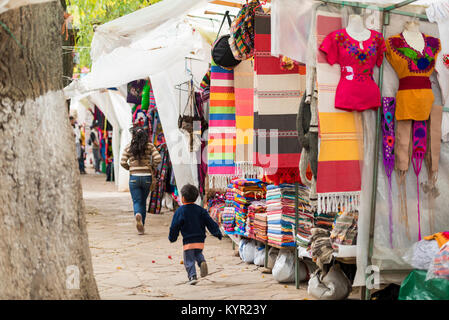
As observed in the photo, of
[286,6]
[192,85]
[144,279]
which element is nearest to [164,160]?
[192,85]

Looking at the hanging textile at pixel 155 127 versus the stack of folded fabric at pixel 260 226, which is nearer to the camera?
the stack of folded fabric at pixel 260 226

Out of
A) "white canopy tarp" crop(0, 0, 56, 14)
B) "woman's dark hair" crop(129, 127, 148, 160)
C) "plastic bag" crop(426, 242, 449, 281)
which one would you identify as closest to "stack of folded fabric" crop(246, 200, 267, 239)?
"plastic bag" crop(426, 242, 449, 281)

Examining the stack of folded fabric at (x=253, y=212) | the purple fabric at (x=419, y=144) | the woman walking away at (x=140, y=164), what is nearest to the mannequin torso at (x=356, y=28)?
the purple fabric at (x=419, y=144)

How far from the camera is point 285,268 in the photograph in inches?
217

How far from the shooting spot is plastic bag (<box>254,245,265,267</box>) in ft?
20.6

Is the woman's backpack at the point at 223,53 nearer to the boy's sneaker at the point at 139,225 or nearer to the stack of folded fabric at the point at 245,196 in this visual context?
the stack of folded fabric at the point at 245,196

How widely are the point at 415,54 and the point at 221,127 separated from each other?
2565mm

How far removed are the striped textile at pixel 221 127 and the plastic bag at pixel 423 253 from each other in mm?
2705

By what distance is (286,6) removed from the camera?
4.41 meters

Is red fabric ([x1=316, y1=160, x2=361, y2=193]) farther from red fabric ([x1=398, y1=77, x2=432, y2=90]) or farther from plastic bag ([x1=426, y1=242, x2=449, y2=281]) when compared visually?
plastic bag ([x1=426, y1=242, x2=449, y2=281])

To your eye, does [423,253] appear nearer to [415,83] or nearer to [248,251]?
[415,83]

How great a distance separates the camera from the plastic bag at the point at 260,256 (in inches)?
247

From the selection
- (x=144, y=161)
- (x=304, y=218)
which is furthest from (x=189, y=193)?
(x=144, y=161)
